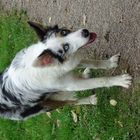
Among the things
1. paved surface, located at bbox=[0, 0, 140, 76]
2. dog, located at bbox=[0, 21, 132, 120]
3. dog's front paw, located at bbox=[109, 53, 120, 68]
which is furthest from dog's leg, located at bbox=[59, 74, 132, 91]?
dog's front paw, located at bbox=[109, 53, 120, 68]

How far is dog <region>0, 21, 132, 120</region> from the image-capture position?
225 inches

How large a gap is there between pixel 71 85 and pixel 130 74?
0.89 metres

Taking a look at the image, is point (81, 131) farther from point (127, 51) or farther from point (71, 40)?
point (71, 40)

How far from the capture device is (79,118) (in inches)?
303

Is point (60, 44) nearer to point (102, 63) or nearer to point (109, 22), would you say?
point (102, 63)

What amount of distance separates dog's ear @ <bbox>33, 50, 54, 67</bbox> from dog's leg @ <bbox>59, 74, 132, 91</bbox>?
41 centimetres

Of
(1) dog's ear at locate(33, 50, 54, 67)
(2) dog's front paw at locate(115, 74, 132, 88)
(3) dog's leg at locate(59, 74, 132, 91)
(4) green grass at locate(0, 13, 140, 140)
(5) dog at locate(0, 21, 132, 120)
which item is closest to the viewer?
(1) dog's ear at locate(33, 50, 54, 67)

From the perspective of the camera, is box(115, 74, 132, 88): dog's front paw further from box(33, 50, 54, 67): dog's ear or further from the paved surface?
box(33, 50, 54, 67): dog's ear

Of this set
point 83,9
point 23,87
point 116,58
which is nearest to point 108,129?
point 116,58

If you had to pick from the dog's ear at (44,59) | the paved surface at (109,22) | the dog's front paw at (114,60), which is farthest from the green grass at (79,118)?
the dog's ear at (44,59)

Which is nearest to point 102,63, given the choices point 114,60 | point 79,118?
point 114,60

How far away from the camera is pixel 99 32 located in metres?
7.08

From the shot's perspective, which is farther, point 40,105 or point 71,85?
point 40,105

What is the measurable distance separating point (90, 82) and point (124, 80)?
19.7 inches
